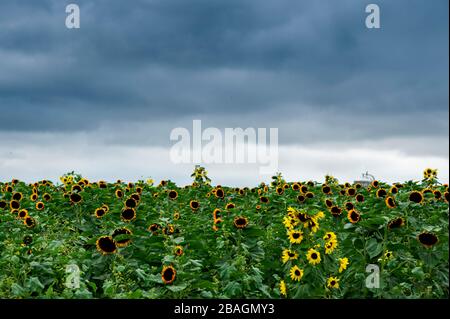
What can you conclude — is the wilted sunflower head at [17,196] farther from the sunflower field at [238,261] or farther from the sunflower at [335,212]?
the sunflower at [335,212]

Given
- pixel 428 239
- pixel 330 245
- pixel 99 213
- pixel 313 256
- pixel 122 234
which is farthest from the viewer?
pixel 99 213

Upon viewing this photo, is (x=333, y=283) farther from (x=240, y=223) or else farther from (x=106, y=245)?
(x=106, y=245)

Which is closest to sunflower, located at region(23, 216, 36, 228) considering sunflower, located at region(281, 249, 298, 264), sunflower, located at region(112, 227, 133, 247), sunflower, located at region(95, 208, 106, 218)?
sunflower, located at region(95, 208, 106, 218)

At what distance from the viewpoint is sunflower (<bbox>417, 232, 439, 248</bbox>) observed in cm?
684

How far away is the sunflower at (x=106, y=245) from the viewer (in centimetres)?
738

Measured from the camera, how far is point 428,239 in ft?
22.5

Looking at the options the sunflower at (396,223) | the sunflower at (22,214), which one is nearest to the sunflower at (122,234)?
the sunflower at (396,223)

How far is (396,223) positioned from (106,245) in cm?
356

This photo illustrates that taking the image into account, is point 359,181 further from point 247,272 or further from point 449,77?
point 449,77

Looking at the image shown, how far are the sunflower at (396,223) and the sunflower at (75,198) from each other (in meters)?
6.59

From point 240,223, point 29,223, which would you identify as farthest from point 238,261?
point 29,223

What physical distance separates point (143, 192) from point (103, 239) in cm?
845
